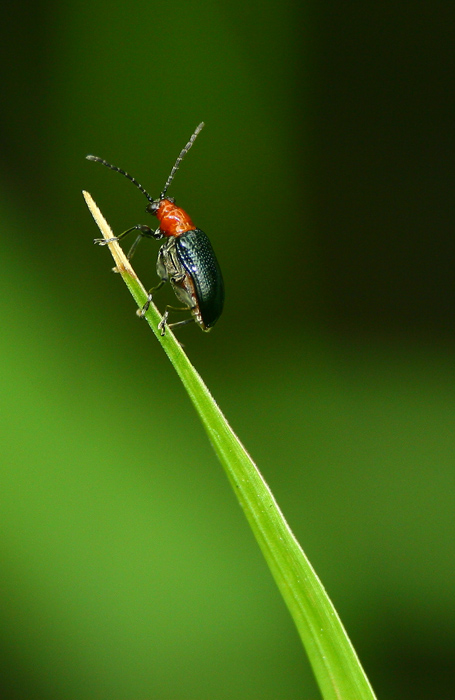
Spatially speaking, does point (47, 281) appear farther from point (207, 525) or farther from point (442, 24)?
point (442, 24)

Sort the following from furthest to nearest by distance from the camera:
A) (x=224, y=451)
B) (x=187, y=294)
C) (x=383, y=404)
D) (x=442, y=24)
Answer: (x=442, y=24) < (x=383, y=404) < (x=187, y=294) < (x=224, y=451)

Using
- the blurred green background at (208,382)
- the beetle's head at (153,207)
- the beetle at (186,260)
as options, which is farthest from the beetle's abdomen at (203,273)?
the blurred green background at (208,382)

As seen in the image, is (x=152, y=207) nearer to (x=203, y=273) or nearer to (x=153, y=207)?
(x=153, y=207)

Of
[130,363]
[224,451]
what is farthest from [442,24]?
[224,451]

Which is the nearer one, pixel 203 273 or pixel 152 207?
pixel 203 273

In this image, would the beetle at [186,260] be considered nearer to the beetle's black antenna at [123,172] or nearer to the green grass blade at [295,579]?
the beetle's black antenna at [123,172]

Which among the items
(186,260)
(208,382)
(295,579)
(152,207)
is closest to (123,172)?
(152,207)
